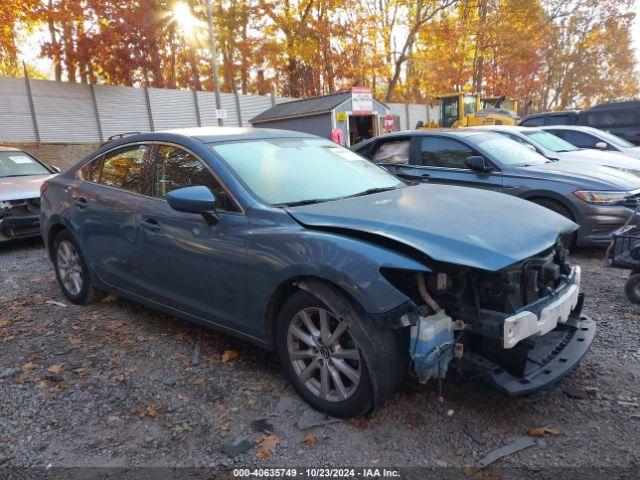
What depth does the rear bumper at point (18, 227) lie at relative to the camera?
23.1 feet

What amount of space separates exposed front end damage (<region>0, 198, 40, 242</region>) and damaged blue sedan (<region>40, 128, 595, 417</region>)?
397 centimetres

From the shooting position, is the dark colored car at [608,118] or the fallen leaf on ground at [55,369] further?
the dark colored car at [608,118]

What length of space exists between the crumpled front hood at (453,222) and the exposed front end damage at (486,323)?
0.08m

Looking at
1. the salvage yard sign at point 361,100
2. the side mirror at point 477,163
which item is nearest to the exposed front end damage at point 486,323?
the side mirror at point 477,163

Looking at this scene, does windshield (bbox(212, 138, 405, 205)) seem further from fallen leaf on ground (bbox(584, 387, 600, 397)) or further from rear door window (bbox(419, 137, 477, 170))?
rear door window (bbox(419, 137, 477, 170))

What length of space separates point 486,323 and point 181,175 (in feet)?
7.68

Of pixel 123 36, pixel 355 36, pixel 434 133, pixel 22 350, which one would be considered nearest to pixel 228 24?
pixel 355 36

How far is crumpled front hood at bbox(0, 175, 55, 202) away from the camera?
7152mm

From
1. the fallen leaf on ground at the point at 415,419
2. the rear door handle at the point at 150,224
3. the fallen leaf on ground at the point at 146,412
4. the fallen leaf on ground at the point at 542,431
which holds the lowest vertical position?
the fallen leaf on ground at the point at 542,431

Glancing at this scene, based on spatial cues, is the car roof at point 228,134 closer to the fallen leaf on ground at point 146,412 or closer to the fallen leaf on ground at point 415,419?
the fallen leaf on ground at point 146,412

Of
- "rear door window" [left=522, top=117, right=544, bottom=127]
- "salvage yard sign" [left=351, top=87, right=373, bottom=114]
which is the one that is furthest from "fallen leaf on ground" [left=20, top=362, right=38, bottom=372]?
"salvage yard sign" [left=351, top=87, right=373, bottom=114]

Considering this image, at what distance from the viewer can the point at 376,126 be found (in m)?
21.8

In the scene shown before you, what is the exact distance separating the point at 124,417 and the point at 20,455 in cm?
54

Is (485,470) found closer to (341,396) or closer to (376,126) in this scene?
(341,396)
